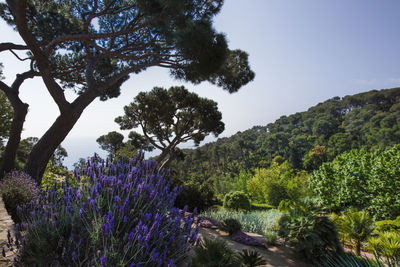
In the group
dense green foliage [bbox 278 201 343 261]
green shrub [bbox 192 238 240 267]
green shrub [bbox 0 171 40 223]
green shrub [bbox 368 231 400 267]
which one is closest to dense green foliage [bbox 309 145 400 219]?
green shrub [bbox 368 231 400 267]

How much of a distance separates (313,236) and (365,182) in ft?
22.5

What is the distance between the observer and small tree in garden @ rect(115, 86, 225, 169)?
39.6ft

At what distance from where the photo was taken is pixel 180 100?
12.5m

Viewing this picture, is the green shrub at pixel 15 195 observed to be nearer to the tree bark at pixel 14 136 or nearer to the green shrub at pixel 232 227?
the tree bark at pixel 14 136

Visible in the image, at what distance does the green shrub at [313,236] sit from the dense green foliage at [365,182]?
5706mm

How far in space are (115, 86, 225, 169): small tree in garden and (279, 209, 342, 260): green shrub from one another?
885 centimetres

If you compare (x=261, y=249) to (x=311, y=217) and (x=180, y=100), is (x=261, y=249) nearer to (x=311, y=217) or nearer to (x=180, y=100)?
(x=311, y=217)

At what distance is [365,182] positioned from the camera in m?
8.23

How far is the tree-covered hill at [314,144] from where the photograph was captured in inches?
1684

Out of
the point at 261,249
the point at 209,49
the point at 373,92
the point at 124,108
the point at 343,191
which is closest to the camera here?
the point at 261,249

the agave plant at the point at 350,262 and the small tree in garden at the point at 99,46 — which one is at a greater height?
the small tree in garden at the point at 99,46

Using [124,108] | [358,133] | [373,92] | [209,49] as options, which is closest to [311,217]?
[209,49]

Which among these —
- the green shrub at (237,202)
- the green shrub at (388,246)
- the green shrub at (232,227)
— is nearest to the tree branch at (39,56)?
the green shrub at (232,227)

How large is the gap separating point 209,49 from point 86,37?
3.50 m
